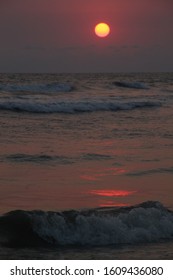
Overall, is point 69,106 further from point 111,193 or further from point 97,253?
point 97,253

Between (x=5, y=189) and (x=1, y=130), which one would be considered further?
(x=1, y=130)

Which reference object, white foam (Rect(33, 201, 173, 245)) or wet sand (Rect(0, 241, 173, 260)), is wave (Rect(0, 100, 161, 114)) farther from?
wet sand (Rect(0, 241, 173, 260))

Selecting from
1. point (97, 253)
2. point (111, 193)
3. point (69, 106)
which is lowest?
point (97, 253)

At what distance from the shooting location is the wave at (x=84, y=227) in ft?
26.3

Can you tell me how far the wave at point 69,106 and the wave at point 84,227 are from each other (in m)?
17.6

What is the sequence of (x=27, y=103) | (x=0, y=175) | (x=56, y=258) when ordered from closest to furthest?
(x=56, y=258), (x=0, y=175), (x=27, y=103)

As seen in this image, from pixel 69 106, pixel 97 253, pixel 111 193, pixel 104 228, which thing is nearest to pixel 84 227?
pixel 104 228

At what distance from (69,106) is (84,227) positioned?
1933cm

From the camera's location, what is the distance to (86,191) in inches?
407
